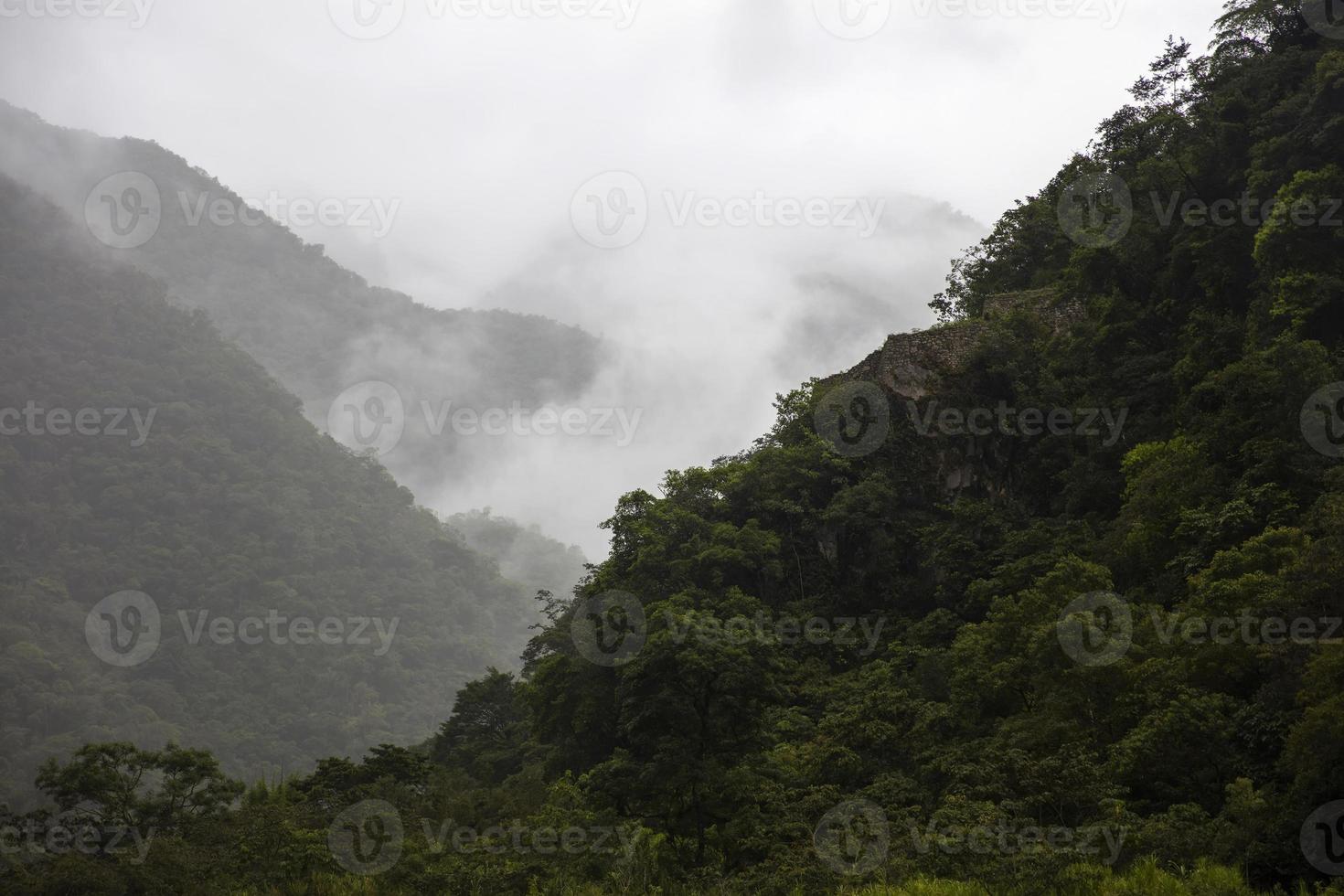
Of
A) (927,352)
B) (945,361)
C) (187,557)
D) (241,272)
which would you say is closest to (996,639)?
(945,361)

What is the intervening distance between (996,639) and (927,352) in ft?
48.8

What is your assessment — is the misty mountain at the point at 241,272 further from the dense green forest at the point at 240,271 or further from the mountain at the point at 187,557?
the mountain at the point at 187,557

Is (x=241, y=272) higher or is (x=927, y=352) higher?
(x=241, y=272)

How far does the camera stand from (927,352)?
36.4 meters

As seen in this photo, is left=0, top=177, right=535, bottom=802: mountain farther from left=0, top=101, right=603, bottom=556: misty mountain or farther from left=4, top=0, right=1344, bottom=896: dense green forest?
left=4, top=0, right=1344, bottom=896: dense green forest

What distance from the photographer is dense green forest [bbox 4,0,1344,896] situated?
54.4 feet

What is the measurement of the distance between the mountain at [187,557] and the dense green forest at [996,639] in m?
48.2

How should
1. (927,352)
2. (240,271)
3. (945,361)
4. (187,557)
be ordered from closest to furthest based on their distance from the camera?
1. (945,361)
2. (927,352)
3. (187,557)
4. (240,271)

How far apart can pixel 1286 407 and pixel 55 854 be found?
92.9 feet

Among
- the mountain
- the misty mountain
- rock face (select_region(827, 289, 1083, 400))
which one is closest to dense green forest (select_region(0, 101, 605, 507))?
the misty mountain

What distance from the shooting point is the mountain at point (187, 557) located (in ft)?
270

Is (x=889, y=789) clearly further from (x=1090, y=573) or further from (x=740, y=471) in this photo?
(x=740, y=471)

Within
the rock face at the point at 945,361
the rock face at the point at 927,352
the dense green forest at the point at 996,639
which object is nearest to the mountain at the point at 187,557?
the dense green forest at the point at 996,639

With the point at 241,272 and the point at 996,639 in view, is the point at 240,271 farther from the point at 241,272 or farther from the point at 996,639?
the point at 996,639
